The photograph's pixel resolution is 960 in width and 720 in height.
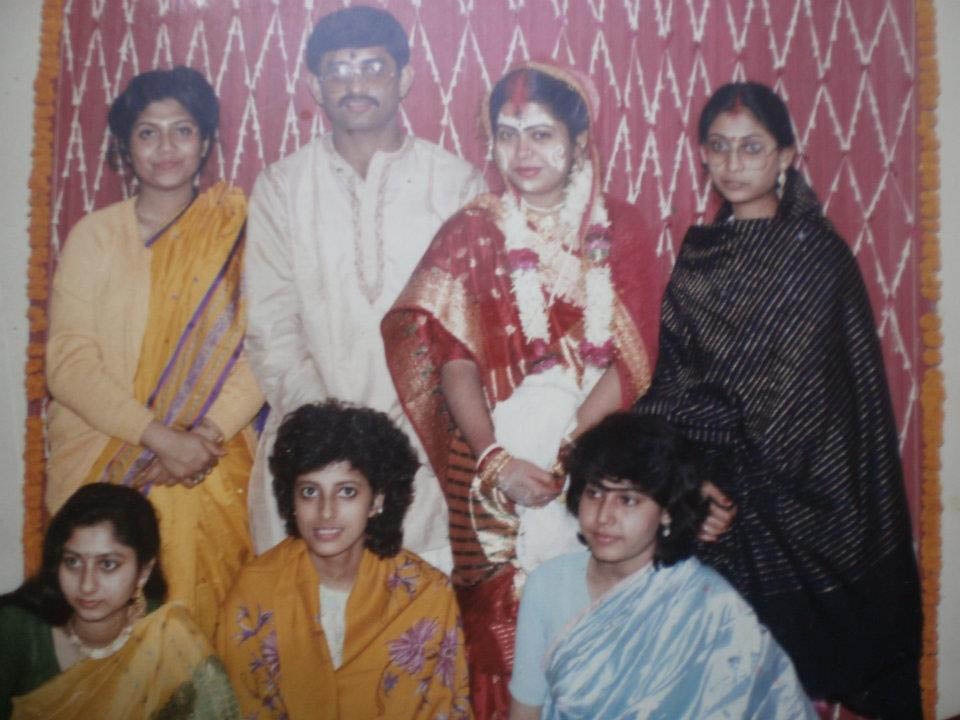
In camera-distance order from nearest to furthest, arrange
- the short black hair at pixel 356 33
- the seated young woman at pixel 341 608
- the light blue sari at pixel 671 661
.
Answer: the light blue sari at pixel 671 661 < the seated young woman at pixel 341 608 < the short black hair at pixel 356 33

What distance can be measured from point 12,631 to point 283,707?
683 mm

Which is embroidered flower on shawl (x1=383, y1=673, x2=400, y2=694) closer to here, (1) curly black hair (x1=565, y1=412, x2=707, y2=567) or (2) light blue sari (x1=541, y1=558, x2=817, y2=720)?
(2) light blue sari (x1=541, y1=558, x2=817, y2=720)

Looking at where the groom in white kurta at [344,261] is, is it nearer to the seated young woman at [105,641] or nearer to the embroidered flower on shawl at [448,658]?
the embroidered flower on shawl at [448,658]

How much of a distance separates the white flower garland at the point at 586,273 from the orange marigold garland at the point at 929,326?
84 centimetres

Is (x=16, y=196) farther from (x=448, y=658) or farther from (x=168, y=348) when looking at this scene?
(x=448, y=658)

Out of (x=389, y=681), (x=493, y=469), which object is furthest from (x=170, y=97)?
(x=389, y=681)

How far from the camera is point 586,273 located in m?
2.17

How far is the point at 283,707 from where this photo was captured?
2068 mm

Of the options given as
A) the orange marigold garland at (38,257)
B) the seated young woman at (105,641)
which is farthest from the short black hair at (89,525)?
the orange marigold garland at (38,257)

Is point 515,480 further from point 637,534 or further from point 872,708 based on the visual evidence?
point 872,708

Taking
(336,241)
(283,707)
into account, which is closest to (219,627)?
(283,707)

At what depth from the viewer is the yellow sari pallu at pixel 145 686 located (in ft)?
6.87

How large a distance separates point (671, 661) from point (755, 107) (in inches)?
53.8

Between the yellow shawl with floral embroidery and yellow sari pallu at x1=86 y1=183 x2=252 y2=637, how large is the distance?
13 centimetres
